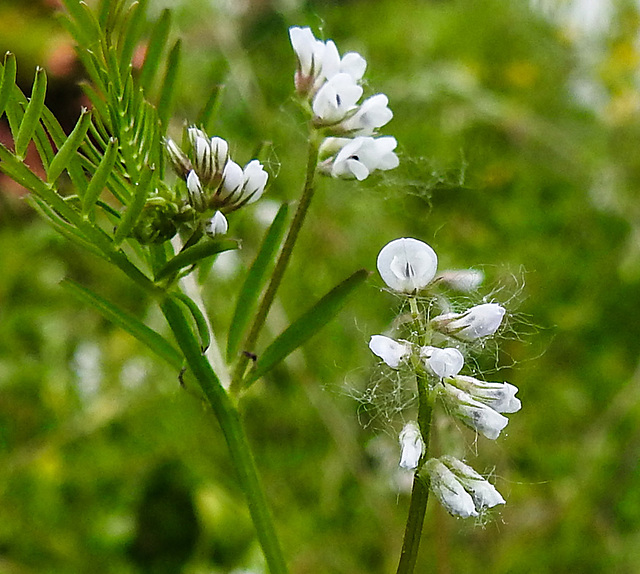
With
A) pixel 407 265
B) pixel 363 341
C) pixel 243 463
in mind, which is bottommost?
pixel 363 341

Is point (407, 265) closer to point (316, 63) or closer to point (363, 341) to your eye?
point (316, 63)

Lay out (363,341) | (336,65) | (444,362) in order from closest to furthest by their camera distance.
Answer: (444,362) < (336,65) < (363,341)

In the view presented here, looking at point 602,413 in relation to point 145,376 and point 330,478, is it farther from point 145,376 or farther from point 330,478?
point 145,376

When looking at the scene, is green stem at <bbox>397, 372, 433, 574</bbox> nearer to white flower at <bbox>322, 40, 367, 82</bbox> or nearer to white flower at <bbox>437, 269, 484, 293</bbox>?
white flower at <bbox>437, 269, 484, 293</bbox>

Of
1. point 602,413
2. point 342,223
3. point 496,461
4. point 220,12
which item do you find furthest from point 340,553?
point 220,12

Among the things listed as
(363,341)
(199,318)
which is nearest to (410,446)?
(199,318)

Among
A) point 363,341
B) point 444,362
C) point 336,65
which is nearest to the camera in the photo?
point 444,362

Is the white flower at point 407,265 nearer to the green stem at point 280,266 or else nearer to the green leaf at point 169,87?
the green stem at point 280,266

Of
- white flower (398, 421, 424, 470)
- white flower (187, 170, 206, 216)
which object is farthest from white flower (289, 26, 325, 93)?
white flower (398, 421, 424, 470)

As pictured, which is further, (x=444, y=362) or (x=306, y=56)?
(x=306, y=56)
